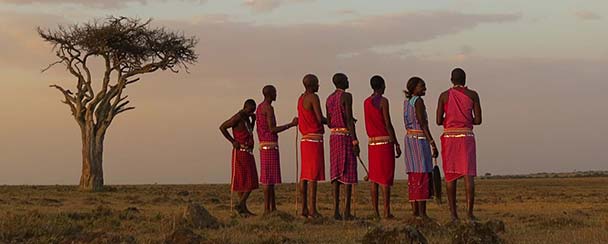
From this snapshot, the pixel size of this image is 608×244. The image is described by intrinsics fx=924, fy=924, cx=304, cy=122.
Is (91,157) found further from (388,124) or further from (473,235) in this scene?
(473,235)

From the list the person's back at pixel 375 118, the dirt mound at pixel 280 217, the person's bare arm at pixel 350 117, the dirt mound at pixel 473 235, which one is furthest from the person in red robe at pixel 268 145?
the dirt mound at pixel 473 235

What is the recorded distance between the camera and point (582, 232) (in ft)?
35.1

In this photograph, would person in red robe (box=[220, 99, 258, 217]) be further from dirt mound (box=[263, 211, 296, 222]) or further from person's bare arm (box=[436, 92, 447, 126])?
person's bare arm (box=[436, 92, 447, 126])

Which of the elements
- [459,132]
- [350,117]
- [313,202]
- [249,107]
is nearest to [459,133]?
[459,132]

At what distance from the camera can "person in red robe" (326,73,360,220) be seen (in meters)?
13.0

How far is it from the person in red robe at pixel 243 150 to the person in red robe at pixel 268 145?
39cm

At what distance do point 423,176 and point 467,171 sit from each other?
734 mm

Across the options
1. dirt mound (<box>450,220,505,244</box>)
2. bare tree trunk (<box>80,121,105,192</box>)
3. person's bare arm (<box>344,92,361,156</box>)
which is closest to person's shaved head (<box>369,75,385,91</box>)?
person's bare arm (<box>344,92,361,156</box>)

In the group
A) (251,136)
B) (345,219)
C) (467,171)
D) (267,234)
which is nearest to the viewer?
(267,234)

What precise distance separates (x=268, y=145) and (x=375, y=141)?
7.01ft

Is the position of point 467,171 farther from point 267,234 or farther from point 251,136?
point 251,136

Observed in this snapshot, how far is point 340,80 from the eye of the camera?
42.8 feet

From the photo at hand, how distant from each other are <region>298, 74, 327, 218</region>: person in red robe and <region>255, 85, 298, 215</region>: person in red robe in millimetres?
955

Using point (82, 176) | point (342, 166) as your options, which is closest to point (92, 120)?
point (82, 176)
